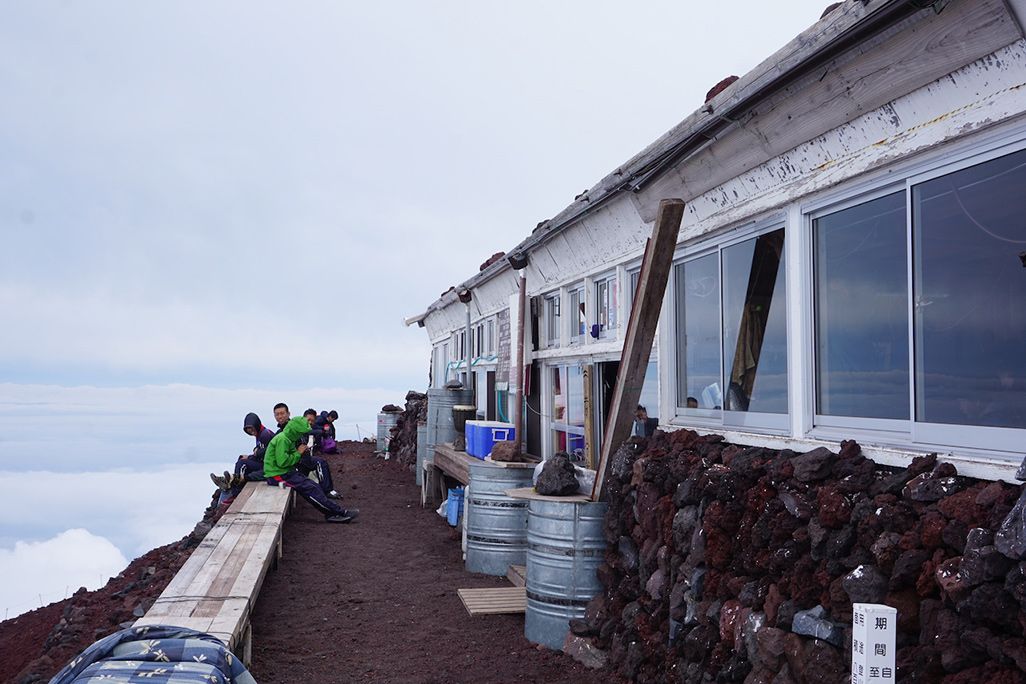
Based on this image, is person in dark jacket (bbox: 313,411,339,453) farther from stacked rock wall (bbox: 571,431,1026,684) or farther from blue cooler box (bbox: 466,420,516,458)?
stacked rock wall (bbox: 571,431,1026,684)

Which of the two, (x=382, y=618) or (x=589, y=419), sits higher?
(x=589, y=419)

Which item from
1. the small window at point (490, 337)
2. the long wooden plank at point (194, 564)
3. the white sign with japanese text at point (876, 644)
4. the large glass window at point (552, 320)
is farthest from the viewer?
the small window at point (490, 337)

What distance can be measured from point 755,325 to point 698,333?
3.07 ft

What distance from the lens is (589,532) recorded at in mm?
6906

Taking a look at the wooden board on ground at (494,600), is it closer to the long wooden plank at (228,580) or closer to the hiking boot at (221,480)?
the long wooden plank at (228,580)

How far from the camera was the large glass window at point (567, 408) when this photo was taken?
9.49 meters

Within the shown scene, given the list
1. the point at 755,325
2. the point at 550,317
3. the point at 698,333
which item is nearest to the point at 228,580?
the point at 698,333

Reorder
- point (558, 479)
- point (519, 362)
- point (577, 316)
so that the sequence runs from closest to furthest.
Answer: point (558, 479) < point (577, 316) < point (519, 362)

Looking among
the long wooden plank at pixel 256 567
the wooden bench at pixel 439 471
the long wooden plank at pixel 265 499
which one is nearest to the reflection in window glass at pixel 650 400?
the long wooden plank at pixel 256 567

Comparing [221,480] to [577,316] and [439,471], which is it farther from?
[577,316]

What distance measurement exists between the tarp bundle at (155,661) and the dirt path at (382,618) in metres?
2.58

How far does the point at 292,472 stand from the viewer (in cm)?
1288

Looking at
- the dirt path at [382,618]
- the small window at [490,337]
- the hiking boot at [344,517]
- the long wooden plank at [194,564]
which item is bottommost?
the dirt path at [382,618]

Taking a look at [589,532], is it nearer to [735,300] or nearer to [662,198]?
[735,300]
